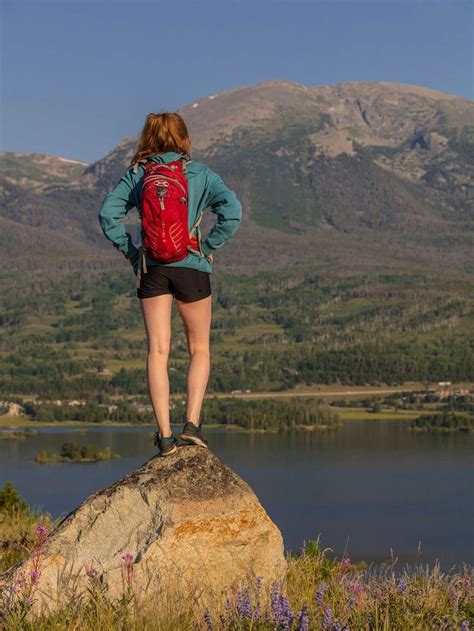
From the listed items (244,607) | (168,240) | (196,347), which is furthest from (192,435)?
(244,607)

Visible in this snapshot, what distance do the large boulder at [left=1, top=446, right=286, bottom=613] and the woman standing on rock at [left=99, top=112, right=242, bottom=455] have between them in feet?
2.01

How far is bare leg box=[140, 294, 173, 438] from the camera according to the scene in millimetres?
10648

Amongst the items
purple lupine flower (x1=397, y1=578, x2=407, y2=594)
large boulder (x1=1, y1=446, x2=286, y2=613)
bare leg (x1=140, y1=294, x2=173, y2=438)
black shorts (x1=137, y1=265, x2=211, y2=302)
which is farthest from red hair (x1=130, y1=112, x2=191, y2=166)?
purple lupine flower (x1=397, y1=578, x2=407, y2=594)

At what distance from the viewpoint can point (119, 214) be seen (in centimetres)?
1089

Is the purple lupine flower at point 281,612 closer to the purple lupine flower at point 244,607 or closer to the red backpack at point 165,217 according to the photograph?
the purple lupine flower at point 244,607

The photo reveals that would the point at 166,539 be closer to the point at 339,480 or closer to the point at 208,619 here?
the point at 208,619

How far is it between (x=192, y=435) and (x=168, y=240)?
1.96 m

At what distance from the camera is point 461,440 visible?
148250 mm

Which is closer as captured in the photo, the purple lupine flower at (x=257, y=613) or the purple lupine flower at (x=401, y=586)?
the purple lupine flower at (x=257, y=613)

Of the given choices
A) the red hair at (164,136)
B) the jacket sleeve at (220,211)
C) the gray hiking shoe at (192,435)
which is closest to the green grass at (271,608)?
the gray hiking shoe at (192,435)

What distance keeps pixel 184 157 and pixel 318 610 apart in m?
4.61

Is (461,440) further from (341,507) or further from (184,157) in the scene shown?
(184,157)

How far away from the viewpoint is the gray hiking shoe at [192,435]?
1069cm

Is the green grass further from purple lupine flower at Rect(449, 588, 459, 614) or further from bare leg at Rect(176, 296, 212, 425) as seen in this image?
bare leg at Rect(176, 296, 212, 425)
